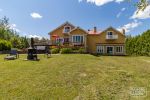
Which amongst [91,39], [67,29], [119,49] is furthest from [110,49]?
[67,29]

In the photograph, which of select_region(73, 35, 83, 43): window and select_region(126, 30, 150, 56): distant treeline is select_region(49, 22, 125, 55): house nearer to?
select_region(73, 35, 83, 43): window

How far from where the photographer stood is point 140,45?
5441cm

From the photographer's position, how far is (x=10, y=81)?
598 inches

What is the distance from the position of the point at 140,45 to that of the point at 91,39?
10.7 metres

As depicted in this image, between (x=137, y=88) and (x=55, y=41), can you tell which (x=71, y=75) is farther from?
(x=55, y=41)

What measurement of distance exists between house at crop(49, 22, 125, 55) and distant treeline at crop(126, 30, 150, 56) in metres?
2.48

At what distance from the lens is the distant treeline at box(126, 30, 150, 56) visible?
50.5 metres

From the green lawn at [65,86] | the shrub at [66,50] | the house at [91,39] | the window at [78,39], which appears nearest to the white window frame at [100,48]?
the house at [91,39]

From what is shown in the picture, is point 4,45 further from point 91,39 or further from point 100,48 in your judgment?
point 100,48

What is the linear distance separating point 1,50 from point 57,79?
39.7 meters

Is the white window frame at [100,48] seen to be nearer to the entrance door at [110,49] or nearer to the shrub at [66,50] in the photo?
the entrance door at [110,49]

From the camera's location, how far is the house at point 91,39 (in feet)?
188

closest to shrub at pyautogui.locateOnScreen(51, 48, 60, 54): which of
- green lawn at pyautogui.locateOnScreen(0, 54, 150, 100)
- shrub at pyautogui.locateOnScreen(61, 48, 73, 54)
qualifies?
shrub at pyautogui.locateOnScreen(61, 48, 73, 54)

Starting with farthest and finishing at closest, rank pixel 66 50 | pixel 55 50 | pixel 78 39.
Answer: pixel 78 39, pixel 55 50, pixel 66 50
